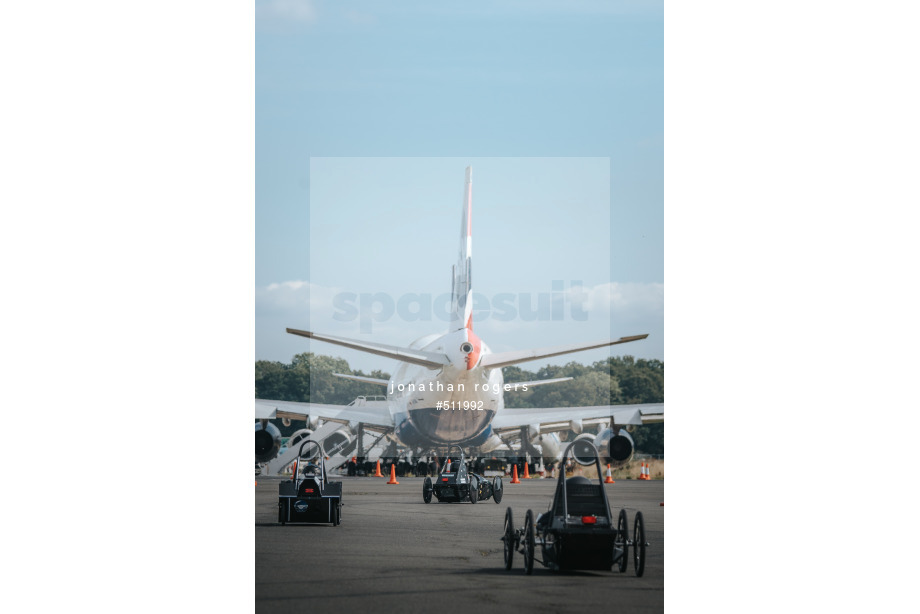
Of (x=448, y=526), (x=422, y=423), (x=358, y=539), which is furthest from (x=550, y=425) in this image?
(x=358, y=539)

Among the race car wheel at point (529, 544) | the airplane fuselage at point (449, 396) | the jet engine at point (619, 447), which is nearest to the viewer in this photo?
the race car wheel at point (529, 544)

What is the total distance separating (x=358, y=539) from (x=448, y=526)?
139 inches

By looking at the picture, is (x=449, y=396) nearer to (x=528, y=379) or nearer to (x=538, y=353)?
(x=528, y=379)

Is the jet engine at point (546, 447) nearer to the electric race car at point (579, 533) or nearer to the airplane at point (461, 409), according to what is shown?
the airplane at point (461, 409)

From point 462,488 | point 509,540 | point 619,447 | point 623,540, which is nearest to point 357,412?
point 462,488

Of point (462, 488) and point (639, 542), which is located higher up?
point (639, 542)

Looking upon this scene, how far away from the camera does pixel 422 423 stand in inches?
1478

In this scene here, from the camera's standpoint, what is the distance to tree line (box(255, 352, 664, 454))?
122 feet

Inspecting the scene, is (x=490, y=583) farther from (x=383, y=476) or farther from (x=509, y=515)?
(x=383, y=476)

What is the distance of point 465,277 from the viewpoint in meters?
38.0

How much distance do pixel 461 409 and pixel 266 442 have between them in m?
9.72

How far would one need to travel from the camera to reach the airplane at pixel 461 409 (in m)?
32.1

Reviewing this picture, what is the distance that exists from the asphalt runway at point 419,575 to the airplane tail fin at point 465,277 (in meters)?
16.3

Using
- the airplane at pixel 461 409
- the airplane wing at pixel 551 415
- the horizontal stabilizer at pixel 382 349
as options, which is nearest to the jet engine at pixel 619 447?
the airplane at pixel 461 409
